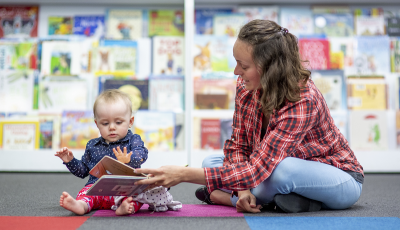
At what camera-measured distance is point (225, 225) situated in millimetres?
1000

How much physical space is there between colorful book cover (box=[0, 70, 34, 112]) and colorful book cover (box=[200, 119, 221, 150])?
127 centimetres

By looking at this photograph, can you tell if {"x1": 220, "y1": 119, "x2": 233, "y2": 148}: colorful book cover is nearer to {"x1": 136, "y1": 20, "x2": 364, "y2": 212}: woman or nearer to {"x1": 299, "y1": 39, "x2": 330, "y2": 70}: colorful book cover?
{"x1": 299, "y1": 39, "x2": 330, "y2": 70}: colorful book cover

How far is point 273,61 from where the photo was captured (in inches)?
43.2

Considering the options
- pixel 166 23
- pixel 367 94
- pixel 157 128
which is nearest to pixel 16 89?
pixel 157 128

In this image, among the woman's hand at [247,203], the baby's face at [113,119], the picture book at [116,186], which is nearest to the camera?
the picture book at [116,186]

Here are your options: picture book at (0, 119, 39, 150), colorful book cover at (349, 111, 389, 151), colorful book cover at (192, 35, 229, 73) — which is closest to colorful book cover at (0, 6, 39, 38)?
picture book at (0, 119, 39, 150)

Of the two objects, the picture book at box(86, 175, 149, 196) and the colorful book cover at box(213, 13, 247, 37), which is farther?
the colorful book cover at box(213, 13, 247, 37)

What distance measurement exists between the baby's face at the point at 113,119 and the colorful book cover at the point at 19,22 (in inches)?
69.2

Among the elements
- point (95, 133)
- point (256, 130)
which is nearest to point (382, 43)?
point (256, 130)

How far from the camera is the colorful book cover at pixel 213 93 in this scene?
263cm

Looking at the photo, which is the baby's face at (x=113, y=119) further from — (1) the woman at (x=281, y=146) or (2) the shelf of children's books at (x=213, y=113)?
(2) the shelf of children's books at (x=213, y=113)

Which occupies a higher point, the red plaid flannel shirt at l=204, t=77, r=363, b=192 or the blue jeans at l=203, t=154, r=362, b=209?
the red plaid flannel shirt at l=204, t=77, r=363, b=192

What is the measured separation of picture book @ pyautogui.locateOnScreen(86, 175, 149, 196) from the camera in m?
0.96

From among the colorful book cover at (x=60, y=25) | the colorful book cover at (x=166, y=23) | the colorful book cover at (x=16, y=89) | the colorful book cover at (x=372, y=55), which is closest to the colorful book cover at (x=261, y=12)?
the colorful book cover at (x=166, y=23)
